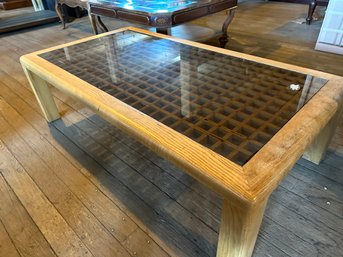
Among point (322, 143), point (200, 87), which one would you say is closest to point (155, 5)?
point (200, 87)

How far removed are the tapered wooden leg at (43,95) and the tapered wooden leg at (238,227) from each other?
56.2 inches

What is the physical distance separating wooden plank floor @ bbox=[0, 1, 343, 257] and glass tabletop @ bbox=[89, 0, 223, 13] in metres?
1.10

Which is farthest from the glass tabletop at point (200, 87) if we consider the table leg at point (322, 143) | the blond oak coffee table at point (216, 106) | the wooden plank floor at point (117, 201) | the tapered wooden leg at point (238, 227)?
the wooden plank floor at point (117, 201)

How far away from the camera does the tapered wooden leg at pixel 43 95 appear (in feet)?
5.08

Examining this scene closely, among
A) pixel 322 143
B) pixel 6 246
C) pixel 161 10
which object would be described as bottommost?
pixel 6 246

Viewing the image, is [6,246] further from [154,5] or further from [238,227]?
[154,5]

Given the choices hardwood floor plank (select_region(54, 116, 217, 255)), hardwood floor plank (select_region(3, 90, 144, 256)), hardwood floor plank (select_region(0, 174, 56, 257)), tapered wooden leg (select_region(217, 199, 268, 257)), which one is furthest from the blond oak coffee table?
hardwood floor plank (select_region(0, 174, 56, 257))

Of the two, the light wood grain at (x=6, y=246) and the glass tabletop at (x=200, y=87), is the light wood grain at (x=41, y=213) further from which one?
the glass tabletop at (x=200, y=87)

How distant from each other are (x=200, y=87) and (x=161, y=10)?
1.29 metres

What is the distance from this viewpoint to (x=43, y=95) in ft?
5.38

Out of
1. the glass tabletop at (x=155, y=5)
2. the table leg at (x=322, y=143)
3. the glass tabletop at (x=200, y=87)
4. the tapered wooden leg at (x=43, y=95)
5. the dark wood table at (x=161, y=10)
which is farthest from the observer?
the glass tabletop at (x=155, y=5)

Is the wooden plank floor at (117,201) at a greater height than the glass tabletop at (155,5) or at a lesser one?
lesser

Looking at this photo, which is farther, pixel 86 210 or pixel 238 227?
pixel 86 210

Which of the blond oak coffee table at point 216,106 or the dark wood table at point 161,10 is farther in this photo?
the dark wood table at point 161,10
